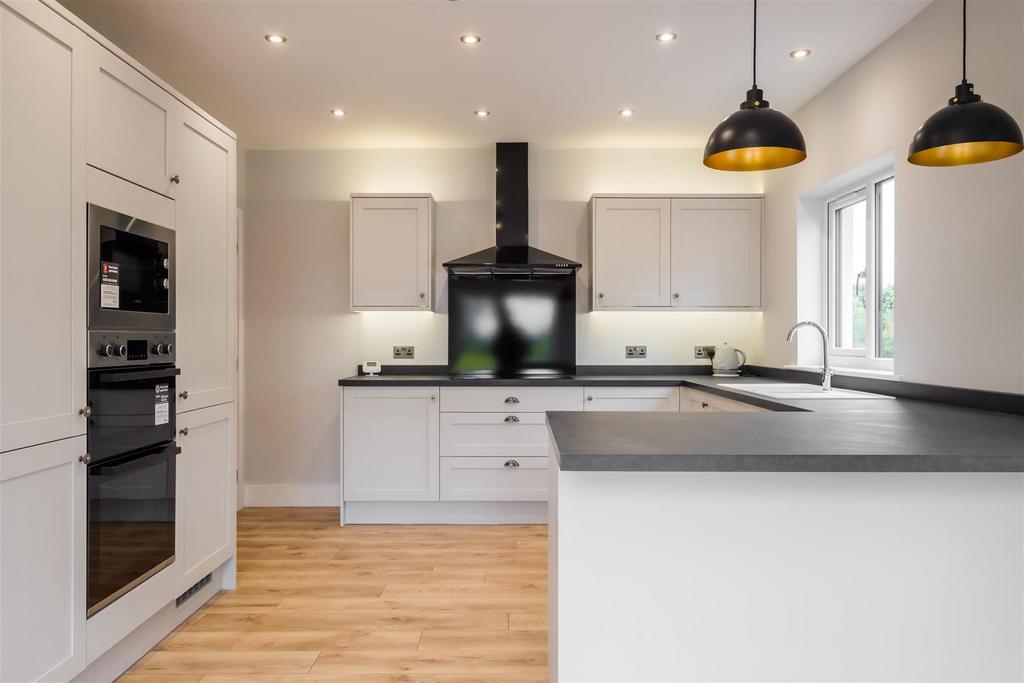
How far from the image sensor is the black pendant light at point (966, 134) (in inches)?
57.6

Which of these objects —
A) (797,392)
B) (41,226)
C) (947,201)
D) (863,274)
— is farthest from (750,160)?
(41,226)

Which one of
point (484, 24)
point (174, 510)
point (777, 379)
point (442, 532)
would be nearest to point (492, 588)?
point (442, 532)

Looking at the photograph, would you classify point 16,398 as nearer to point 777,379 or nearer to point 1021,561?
point 1021,561

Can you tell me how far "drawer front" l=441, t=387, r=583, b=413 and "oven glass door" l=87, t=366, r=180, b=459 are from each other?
174 cm

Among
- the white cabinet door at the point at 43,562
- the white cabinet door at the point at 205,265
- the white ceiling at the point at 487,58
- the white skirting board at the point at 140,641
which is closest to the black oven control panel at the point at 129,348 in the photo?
the white cabinet door at the point at 205,265

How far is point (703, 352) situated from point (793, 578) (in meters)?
3.11

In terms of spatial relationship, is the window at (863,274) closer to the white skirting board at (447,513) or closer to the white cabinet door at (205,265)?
the white skirting board at (447,513)

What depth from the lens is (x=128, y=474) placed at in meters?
1.99

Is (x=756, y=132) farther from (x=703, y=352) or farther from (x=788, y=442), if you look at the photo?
(x=703, y=352)

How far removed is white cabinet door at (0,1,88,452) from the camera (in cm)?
153

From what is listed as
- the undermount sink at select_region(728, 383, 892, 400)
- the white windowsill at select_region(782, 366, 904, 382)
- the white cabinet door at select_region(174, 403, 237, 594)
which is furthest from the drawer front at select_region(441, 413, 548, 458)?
the white windowsill at select_region(782, 366, 904, 382)

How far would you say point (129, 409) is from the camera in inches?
78.5

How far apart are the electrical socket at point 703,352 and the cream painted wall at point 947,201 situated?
1509mm

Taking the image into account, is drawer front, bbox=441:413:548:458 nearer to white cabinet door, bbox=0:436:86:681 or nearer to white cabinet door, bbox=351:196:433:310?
white cabinet door, bbox=351:196:433:310
